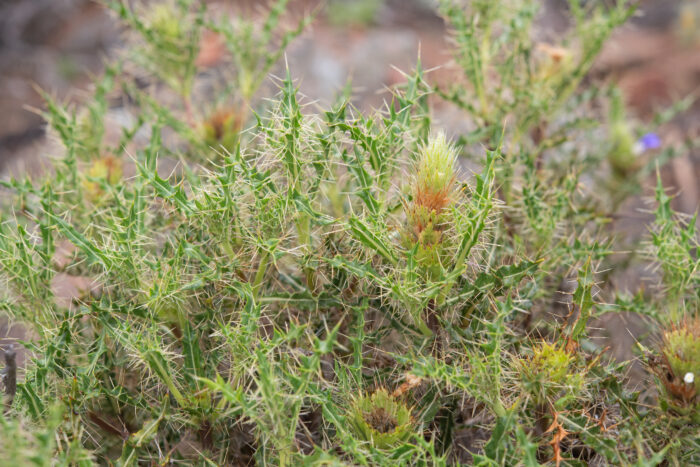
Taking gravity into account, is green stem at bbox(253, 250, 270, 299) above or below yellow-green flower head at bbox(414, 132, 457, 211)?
below

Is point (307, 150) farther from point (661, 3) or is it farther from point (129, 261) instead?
point (661, 3)

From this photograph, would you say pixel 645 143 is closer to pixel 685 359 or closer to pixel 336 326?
pixel 685 359

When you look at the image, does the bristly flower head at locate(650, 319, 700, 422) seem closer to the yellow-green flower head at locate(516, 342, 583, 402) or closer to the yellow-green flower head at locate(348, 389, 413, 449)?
the yellow-green flower head at locate(516, 342, 583, 402)

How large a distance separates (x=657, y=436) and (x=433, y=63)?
10.9 feet

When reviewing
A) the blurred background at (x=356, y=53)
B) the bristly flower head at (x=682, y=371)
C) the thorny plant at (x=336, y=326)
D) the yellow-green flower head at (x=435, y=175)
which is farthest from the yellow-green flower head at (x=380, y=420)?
the blurred background at (x=356, y=53)

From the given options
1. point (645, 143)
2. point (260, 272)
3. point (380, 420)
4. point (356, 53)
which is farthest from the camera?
point (356, 53)

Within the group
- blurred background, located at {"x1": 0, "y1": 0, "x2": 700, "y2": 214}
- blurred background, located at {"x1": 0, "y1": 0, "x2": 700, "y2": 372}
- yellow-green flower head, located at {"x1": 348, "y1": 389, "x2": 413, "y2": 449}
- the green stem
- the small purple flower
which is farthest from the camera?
blurred background, located at {"x1": 0, "y1": 0, "x2": 700, "y2": 214}

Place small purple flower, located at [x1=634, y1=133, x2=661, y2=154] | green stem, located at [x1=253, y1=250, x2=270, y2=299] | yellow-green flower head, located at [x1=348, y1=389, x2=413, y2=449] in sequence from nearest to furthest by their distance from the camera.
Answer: yellow-green flower head, located at [x1=348, y1=389, x2=413, y2=449]
green stem, located at [x1=253, y1=250, x2=270, y2=299]
small purple flower, located at [x1=634, y1=133, x2=661, y2=154]

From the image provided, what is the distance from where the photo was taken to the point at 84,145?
181 centimetres

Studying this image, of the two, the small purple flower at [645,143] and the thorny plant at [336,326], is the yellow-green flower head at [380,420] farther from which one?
the small purple flower at [645,143]

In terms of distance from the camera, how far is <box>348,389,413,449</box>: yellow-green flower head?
1.08 meters

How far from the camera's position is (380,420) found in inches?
43.3

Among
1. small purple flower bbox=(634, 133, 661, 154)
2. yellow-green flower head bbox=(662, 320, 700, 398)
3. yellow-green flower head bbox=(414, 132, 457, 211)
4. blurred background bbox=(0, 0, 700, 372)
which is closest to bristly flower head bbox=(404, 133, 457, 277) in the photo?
yellow-green flower head bbox=(414, 132, 457, 211)

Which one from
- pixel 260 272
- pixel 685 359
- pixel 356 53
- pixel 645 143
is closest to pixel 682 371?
pixel 685 359
